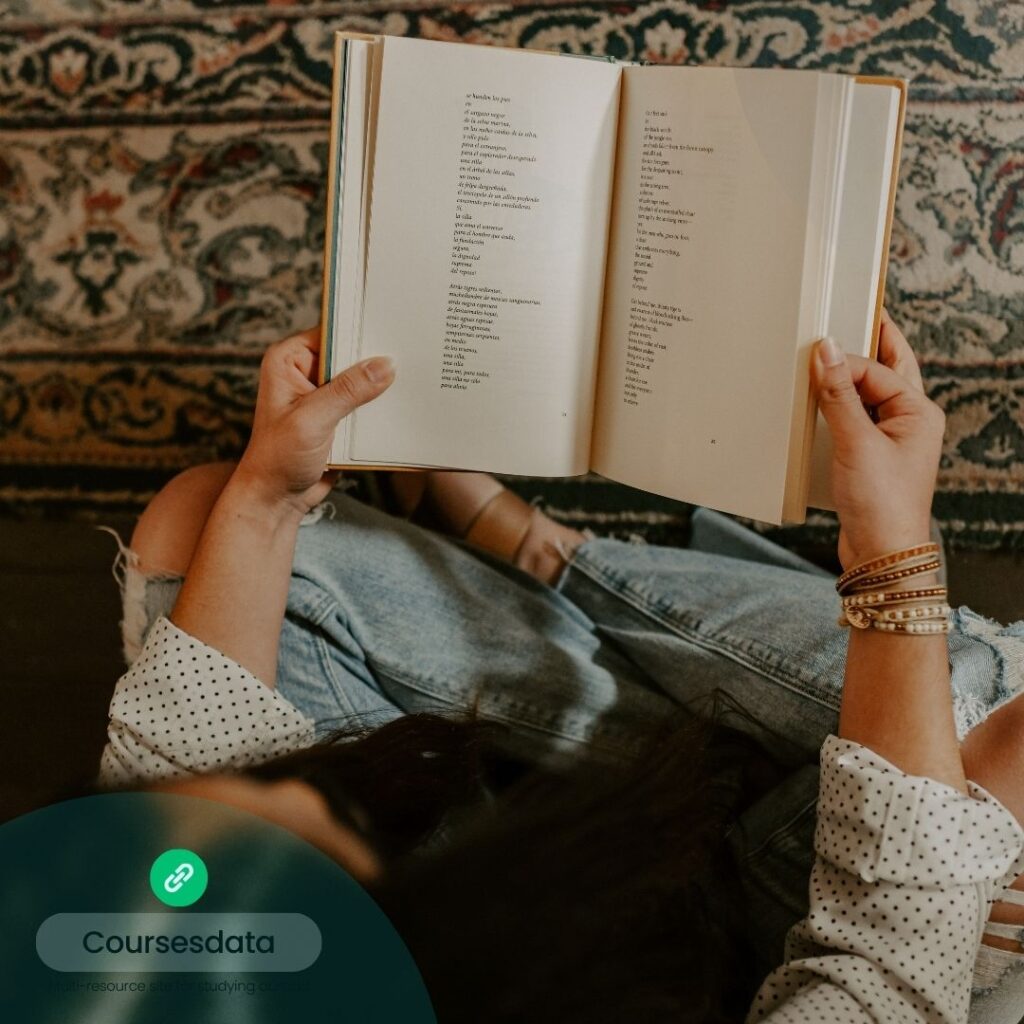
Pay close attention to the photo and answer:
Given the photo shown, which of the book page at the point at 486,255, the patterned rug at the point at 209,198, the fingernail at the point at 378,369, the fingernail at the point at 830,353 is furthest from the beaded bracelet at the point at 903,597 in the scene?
the patterned rug at the point at 209,198

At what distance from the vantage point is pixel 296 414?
0.74m

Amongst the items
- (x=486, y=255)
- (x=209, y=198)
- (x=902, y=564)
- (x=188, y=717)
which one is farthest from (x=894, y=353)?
(x=209, y=198)

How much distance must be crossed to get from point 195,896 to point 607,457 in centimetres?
44

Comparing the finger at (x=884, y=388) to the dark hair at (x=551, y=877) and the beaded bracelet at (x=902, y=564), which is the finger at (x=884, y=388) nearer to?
the beaded bracelet at (x=902, y=564)

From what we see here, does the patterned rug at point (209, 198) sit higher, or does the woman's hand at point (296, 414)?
the patterned rug at point (209, 198)

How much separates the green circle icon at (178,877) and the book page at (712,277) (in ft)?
1.37

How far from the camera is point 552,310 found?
76 centimetres

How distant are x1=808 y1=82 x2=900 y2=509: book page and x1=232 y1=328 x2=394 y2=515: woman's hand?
1.09 ft

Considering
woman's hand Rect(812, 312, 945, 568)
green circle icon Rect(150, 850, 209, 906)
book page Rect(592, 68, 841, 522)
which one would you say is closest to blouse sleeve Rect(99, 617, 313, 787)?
green circle icon Rect(150, 850, 209, 906)

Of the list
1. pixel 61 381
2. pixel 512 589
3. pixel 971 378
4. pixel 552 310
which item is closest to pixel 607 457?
pixel 552 310

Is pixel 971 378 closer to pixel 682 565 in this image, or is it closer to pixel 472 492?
pixel 682 565

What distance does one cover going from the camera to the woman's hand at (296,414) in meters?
0.75

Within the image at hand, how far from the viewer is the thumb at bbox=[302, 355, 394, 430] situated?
744mm

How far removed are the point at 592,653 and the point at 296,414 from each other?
0.38 metres
